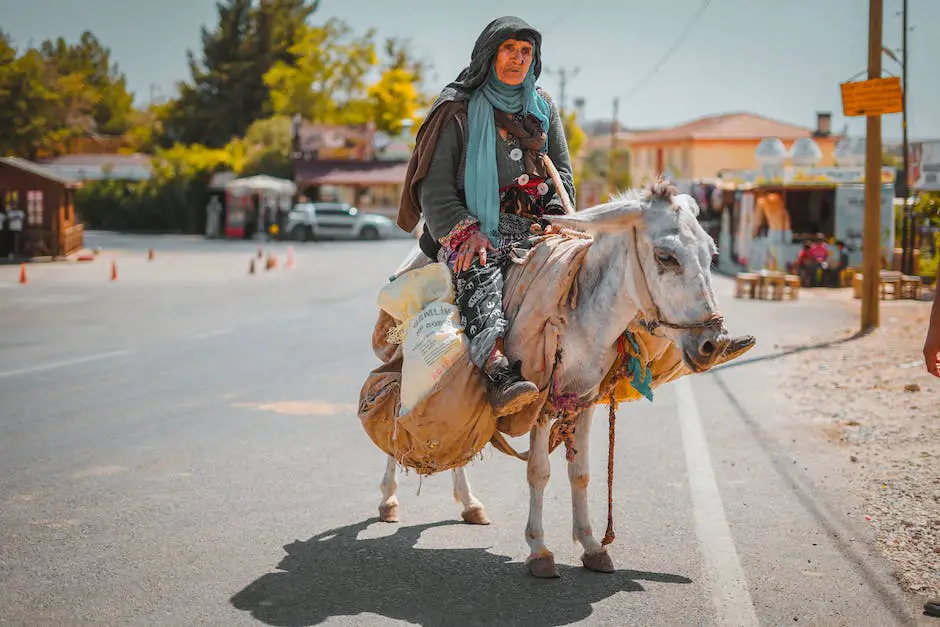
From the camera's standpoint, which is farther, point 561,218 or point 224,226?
point 224,226

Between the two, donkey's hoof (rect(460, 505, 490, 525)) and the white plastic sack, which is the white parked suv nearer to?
donkey's hoof (rect(460, 505, 490, 525))

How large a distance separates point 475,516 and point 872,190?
13.1m

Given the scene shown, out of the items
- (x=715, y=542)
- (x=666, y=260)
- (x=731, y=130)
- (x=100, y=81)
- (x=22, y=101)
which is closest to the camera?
(x=666, y=260)

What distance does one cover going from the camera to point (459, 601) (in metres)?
5.44

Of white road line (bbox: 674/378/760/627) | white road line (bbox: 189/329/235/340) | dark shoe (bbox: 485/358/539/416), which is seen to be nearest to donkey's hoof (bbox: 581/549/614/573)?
white road line (bbox: 674/378/760/627)

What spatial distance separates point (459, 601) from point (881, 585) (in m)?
2.11

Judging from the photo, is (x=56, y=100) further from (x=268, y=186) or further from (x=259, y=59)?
(x=259, y=59)

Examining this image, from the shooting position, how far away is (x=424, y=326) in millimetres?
5949

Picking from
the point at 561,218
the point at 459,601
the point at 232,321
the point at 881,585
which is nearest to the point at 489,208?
the point at 561,218

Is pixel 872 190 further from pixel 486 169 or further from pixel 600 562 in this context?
pixel 600 562

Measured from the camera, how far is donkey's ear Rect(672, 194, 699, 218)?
18.5 ft

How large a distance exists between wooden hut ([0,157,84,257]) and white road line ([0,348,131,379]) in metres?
24.4

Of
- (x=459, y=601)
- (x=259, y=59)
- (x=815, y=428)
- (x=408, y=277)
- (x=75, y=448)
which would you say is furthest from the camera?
(x=259, y=59)

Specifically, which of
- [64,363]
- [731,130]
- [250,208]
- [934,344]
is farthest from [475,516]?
[731,130]
